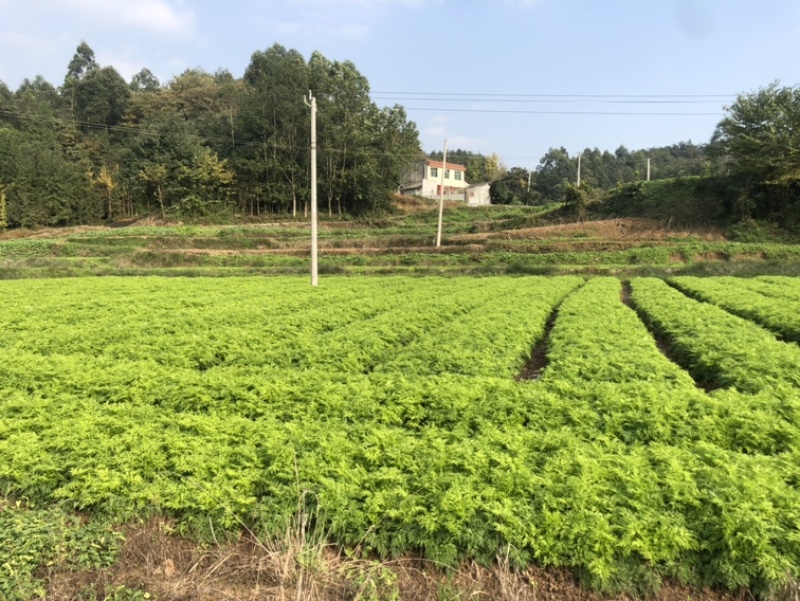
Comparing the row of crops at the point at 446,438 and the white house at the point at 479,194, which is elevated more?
the white house at the point at 479,194

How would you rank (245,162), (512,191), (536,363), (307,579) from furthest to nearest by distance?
(512,191), (245,162), (536,363), (307,579)

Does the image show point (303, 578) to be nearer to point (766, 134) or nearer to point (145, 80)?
point (766, 134)

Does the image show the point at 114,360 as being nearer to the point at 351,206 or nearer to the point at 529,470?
the point at 529,470

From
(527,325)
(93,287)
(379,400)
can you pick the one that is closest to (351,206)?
(93,287)

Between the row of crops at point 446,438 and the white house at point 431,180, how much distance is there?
8759 cm

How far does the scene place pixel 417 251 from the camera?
145 ft

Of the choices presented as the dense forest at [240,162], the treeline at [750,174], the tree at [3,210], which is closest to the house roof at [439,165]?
the dense forest at [240,162]

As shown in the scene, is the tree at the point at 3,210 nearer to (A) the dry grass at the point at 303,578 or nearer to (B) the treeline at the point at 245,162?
(B) the treeline at the point at 245,162

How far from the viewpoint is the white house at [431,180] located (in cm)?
9762

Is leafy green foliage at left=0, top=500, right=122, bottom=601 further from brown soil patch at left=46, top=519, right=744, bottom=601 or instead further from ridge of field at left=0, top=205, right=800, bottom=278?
ridge of field at left=0, top=205, right=800, bottom=278

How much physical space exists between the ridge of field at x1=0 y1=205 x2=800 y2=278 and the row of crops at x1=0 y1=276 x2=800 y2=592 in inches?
1016

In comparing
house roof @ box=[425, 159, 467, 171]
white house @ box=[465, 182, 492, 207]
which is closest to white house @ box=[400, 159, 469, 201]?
house roof @ box=[425, 159, 467, 171]

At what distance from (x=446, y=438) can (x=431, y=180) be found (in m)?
96.6

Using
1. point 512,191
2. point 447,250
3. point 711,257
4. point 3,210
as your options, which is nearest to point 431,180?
point 512,191
